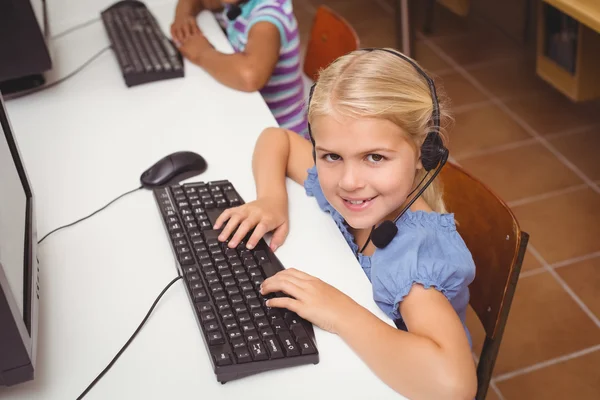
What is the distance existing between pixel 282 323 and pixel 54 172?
591mm

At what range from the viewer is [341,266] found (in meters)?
1.00

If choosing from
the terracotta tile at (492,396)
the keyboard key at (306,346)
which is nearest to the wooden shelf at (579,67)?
the terracotta tile at (492,396)

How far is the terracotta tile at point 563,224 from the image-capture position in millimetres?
2064

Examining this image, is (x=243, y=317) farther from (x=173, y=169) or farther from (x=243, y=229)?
(x=173, y=169)

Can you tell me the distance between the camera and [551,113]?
8.68ft

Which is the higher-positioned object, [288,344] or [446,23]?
[288,344]

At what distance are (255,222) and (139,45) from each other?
0.75 m

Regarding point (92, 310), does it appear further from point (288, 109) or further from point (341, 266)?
point (288, 109)

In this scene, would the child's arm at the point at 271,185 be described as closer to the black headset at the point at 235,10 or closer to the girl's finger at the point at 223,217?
the girl's finger at the point at 223,217

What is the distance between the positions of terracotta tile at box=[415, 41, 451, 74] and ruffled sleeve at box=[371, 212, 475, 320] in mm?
2056

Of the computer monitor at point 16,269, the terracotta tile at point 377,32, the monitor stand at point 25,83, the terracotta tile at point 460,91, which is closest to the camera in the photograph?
the computer monitor at point 16,269

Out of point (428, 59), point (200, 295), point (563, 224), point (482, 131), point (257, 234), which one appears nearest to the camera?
point (200, 295)

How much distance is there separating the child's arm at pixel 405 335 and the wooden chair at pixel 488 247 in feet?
0.56

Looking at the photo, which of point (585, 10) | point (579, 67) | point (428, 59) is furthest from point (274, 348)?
point (428, 59)
